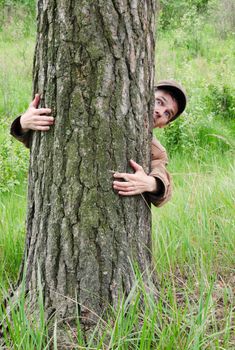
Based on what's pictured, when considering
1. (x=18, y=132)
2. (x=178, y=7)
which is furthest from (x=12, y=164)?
(x=178, y=7)

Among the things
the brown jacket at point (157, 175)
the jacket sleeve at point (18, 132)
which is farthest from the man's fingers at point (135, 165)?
the jacket sleeve at point (18, 132)

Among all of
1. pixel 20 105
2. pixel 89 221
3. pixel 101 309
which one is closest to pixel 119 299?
pixel 101 309

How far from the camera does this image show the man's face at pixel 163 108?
9.07 ft

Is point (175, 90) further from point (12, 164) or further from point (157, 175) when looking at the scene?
point (12, 164)

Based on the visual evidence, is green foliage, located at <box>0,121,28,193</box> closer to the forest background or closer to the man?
the forest background

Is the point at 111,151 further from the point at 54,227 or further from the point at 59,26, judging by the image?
the point at 59,26

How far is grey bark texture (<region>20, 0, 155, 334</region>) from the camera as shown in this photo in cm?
204

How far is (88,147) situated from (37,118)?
25 cm

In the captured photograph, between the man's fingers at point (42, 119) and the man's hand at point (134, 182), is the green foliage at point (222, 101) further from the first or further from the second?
the man's fingers at point (42, 119)

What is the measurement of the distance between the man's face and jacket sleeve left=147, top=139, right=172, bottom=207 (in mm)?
282

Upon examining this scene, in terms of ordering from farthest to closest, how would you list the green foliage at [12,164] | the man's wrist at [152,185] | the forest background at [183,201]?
the green foliage at [12,164], the man's wrist at [152,185], the forest background at [183,201]

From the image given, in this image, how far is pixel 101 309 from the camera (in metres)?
2.21

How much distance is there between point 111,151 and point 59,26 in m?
0.54

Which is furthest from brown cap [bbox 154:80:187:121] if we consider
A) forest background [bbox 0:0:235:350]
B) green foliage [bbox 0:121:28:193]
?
green foliage [bbox 0:121:28:193]
